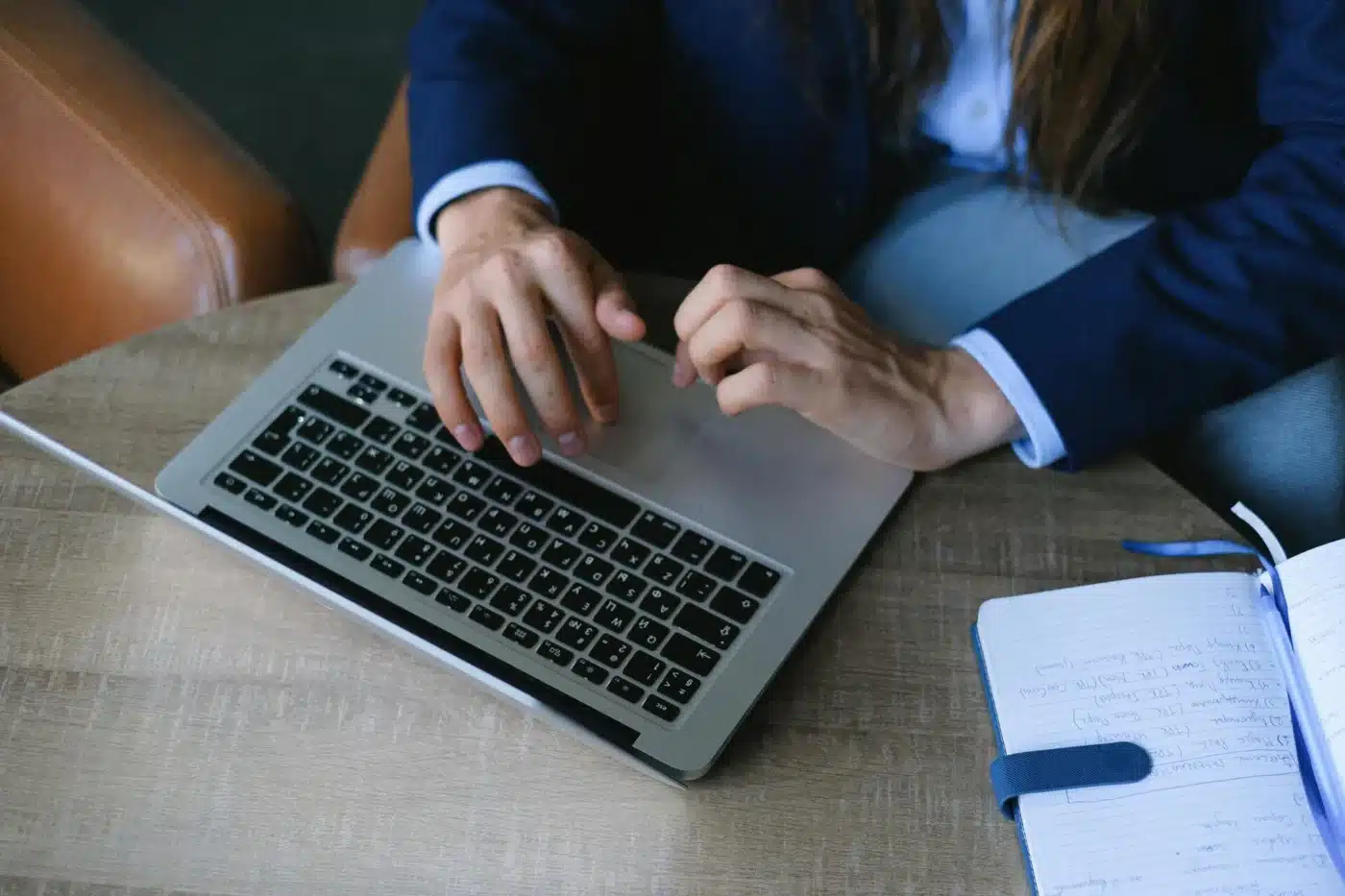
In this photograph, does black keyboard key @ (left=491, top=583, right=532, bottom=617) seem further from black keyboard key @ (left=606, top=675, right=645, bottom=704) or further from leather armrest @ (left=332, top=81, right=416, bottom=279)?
leather armrest @ (left=332, top=81, right=416, bottom=279)

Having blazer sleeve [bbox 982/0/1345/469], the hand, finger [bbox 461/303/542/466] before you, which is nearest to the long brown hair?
blazer sleeve [bbox 982/0/1345/469]

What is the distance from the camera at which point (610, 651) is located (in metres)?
0.68

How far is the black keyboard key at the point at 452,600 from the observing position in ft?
2.27

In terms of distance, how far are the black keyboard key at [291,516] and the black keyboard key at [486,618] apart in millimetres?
125

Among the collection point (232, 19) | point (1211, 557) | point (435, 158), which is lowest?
point (232, 19)

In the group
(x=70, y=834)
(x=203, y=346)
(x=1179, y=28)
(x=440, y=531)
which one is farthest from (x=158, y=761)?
(x=1179, y=28)

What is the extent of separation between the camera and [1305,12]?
0.83 m

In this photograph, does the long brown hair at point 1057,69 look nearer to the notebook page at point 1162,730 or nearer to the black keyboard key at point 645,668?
the notebook page at point 1162,730

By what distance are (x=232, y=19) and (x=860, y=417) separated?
5.60 ft

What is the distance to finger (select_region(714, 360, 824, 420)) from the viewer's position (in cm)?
73

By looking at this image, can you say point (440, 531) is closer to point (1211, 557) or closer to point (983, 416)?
point (983, 416)

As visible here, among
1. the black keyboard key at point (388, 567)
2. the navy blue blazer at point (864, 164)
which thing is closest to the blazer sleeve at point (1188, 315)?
the navy blue blazer at point (864, 164)

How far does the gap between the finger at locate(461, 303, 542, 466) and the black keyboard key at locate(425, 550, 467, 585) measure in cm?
8

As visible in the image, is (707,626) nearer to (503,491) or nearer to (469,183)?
(503,491)
